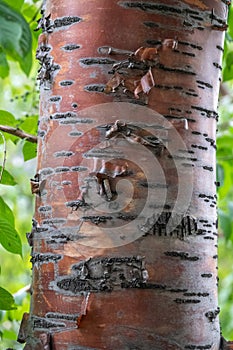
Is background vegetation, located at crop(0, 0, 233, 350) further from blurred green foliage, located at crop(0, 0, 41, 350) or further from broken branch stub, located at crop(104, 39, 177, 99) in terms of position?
broken branch stub, located at crop(104, 39, 177, 99)

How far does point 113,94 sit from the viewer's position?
0.89 m

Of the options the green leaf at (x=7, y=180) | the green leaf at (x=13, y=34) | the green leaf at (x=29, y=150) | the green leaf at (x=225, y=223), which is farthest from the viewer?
the green leaf at (x=225, y=223)

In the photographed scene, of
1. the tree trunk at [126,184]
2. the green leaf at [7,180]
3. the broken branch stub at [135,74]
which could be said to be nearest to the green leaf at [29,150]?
the green leaf at [7,180]

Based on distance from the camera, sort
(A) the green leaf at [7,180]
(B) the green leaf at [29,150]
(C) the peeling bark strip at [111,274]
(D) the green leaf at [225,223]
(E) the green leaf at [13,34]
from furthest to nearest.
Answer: (D) the green leaf at [225,223] < (B) the green leaf at [29,150] < (A) the green leaf at [7,180] < (C) the peeling bark strip at [111,274] < (E) the green leaf at [13,34]

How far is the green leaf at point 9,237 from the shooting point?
3.65ft

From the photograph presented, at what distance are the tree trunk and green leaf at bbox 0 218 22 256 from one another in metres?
0.18

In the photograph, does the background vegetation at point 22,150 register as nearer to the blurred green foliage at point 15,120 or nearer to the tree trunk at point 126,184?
the blurred green foliage at point 15,120

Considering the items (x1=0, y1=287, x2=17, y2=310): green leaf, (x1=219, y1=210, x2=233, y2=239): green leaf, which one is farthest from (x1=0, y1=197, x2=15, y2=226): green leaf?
(x1=219, y1=210, x2=233, y2=239): green leaf

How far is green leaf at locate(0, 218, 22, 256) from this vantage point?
1.11 m

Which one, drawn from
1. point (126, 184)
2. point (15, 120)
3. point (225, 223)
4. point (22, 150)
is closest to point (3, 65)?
point (15, 120)

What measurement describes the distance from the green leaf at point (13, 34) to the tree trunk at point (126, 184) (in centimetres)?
16

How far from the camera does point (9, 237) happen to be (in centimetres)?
113

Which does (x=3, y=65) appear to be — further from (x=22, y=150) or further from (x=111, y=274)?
(x=111, y=274)

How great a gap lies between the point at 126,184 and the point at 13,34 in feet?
0.86
